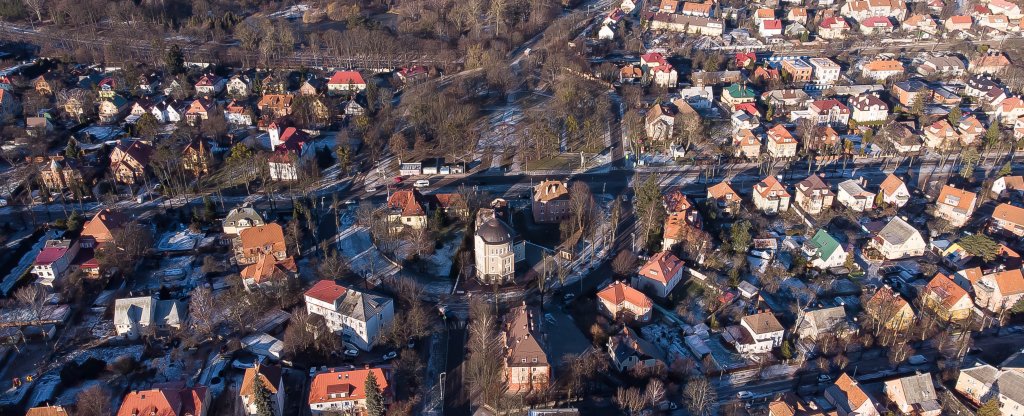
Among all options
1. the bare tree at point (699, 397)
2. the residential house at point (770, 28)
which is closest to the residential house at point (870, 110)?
the residential house at point (770, 28)

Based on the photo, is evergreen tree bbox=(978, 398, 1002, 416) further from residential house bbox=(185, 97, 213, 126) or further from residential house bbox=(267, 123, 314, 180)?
residential house bbox=(185, 97, 213, 126)

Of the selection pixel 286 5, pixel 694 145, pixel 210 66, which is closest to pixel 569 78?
pixel 694 145

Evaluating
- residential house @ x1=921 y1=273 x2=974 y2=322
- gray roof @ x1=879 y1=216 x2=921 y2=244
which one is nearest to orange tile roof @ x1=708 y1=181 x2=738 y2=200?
gray roof @ x1=879 y1=216 x2=921 y2=244

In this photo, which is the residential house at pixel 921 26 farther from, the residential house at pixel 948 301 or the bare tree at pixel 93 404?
the bare tree at pixel 93 404

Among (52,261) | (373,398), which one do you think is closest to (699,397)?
(373,398)

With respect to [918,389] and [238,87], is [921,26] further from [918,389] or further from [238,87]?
[238,87]

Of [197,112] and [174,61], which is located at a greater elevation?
[174,61]

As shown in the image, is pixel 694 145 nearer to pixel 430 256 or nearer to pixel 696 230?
pixel 696 230
